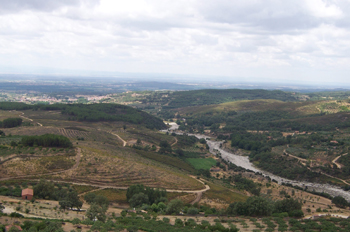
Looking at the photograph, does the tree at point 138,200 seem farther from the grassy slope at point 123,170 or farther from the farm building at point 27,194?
the farm building at point 27,194

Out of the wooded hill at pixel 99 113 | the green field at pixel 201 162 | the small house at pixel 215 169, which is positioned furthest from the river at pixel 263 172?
the wooded hill at pixel 99 113

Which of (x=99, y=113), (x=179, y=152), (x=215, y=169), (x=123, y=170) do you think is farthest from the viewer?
(x=99, y=113)

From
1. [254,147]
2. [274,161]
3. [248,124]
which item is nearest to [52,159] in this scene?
[274,161]

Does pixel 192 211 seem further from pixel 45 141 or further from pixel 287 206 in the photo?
pixel 45 141

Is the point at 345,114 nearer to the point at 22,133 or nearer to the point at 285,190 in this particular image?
the point at 285,190

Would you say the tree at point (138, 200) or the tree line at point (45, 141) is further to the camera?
the tree line at point (45, 141)

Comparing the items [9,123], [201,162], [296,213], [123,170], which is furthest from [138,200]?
[9,123]
